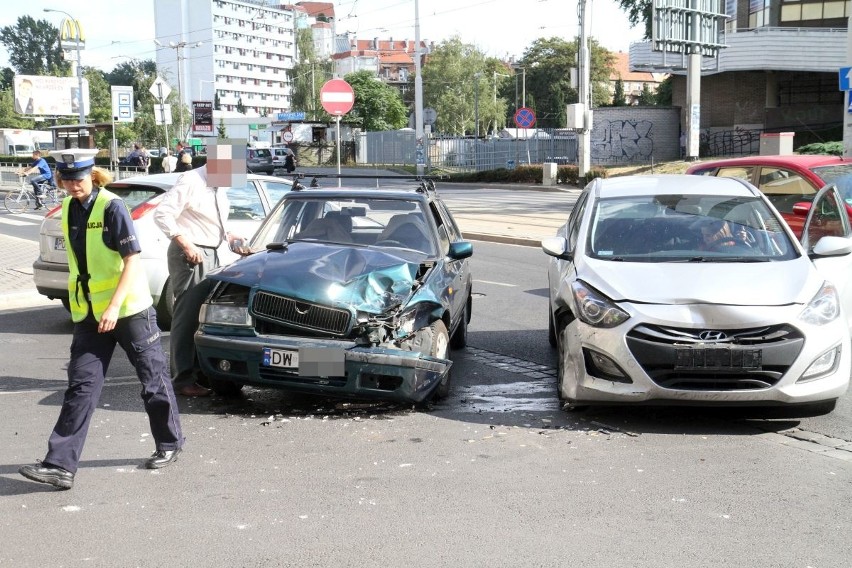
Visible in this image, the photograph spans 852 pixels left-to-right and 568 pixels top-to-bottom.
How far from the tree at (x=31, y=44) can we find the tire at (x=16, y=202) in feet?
446

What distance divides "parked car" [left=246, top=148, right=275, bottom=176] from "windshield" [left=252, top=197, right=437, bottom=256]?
46726 millimetres

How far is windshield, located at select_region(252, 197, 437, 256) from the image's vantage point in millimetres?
7766

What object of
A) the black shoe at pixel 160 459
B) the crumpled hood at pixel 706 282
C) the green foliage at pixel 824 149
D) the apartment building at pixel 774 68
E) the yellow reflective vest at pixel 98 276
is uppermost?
the apartment building at pixel 774 68

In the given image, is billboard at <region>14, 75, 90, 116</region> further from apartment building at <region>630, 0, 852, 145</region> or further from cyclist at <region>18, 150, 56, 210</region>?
cyclist at <region>18, 150, 56, 210</region>

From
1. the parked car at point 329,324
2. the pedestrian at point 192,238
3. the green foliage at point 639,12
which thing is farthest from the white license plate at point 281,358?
the green foliage at point 639,12

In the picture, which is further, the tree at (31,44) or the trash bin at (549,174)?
the tree at (31,44)

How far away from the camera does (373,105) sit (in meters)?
96.1

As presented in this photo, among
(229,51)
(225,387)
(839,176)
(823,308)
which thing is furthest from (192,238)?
(229,51)

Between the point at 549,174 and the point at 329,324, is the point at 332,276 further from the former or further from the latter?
the point at 549,174

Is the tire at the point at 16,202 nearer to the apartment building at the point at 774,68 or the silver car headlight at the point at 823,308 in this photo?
the apartment building at the point at 774,68

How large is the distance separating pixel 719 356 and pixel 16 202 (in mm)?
28192

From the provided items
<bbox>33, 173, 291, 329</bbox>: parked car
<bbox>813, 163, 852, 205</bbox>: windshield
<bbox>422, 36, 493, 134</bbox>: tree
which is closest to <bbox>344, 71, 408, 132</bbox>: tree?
<bbox>422, 36, 493, 134</bbox>: tree

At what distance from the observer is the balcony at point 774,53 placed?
148 ft

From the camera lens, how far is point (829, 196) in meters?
9.00
